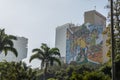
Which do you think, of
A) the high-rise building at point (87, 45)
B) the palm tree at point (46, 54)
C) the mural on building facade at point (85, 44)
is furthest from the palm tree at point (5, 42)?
the high-rise building at point (87, 45)

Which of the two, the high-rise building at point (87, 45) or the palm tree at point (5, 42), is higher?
the high-rise building at point (87, 45)

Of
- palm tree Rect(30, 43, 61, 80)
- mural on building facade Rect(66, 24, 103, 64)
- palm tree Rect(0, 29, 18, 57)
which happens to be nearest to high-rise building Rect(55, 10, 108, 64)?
mural on building facade Rect(66, 24, 103, 64)

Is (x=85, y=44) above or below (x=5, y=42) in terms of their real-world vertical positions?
above

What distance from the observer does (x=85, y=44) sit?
187125 mm

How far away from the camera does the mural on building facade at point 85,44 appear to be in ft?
593

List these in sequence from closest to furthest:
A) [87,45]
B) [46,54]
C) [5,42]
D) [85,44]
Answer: [5,42]
[46,54]
[87,45]
[85,44]

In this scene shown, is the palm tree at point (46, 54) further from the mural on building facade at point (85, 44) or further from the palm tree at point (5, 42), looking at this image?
the mural on building facade at point (85, 44)

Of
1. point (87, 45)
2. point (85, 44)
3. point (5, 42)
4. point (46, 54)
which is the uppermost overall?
point (85, 44)

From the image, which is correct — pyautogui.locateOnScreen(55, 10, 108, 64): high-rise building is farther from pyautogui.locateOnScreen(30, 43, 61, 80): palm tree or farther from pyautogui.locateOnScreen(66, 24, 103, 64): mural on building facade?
pyautogui.locateOnScreen(30, 43, 61, 80): palm tree

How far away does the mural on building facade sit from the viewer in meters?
181

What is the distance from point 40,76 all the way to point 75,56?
69.1m

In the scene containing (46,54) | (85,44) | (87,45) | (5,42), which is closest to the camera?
(5,42)

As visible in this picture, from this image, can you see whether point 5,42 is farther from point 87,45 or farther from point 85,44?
point 85,44

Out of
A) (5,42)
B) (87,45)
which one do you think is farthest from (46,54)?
(87,45)
